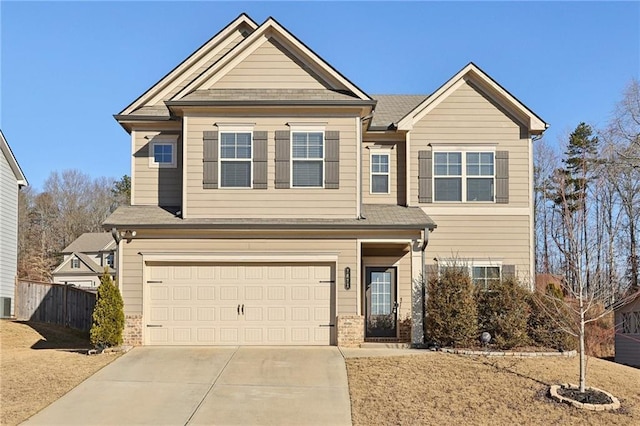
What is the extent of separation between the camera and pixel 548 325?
1680 centimetres

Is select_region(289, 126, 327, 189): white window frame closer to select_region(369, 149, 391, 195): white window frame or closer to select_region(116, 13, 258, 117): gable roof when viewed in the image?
select_region(369, 149, 391, 195): white window frame

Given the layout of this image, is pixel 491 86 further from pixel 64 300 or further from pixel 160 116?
pixel 64 300

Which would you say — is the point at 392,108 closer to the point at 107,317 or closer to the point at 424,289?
the point at 424,289

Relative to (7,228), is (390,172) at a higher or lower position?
higher

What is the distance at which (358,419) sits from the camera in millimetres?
11773

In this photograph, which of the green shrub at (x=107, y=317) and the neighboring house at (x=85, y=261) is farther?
the neighboring house at (x=85, y=261)

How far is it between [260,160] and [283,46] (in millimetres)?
3157

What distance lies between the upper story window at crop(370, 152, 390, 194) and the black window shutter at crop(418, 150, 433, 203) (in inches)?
38.0

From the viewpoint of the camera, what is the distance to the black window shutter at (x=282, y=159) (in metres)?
17.9

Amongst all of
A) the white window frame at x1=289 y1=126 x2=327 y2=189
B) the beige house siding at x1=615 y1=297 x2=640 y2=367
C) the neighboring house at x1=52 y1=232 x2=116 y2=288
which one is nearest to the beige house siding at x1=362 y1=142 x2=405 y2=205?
the white window frame at x1=289 y1=126 x2=327 y2=189

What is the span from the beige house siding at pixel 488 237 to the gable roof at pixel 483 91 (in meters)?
2.63

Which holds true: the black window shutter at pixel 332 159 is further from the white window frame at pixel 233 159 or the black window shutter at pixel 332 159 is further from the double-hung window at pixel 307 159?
the white window frame at pixel 233 159

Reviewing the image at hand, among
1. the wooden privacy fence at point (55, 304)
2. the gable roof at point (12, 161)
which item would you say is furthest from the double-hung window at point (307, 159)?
the gable roof at point (12, 161)

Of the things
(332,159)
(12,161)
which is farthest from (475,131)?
(12,161)
